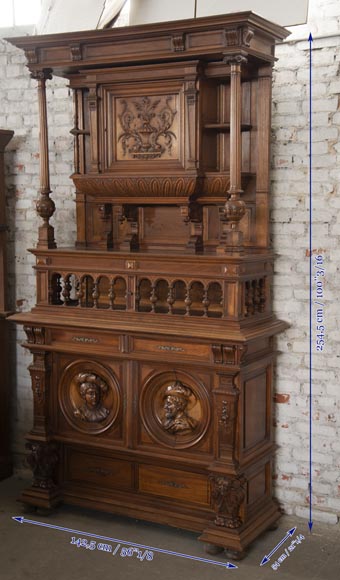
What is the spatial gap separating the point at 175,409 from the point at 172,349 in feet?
1.14

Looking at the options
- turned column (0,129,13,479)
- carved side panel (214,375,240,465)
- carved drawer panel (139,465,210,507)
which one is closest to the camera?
carved side panel (214,375,240,465)

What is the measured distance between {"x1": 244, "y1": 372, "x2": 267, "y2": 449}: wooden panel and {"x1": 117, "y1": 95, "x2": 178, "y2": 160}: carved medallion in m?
1.39

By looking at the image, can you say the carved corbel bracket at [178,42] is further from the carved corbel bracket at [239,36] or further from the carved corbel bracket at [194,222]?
the carved corbel bracket at [194,222]

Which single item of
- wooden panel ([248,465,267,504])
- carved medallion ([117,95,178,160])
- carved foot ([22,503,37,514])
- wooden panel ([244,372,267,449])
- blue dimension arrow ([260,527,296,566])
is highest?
carved medallion ([117,95,178,160])

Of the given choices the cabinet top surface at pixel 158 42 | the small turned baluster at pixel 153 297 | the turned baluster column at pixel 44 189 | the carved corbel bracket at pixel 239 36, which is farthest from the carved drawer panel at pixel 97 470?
the carved corbel bracket at pixel 239 36

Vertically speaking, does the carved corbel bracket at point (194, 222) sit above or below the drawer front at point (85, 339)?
above

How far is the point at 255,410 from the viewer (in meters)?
4.43

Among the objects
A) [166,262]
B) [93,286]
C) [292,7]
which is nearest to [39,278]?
[93,286]

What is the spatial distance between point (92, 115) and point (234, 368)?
1.76 m

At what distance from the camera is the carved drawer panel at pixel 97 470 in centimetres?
465

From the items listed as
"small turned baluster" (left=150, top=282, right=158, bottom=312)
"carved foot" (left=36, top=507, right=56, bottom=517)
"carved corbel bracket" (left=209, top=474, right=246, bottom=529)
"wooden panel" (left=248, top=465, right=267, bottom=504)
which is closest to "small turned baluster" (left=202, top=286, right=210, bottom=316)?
"small turned baluster" (left=150, top=282, right=158, bottom=312)

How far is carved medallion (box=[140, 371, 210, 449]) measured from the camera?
4.34 metres

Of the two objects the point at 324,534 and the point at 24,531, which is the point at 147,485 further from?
the point at 324,534

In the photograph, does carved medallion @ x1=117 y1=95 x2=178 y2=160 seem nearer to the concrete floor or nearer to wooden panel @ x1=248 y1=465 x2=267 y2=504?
wooden panel @ x1=248 y1=465 x2=267 y2=504
